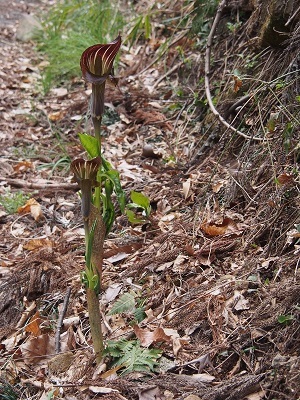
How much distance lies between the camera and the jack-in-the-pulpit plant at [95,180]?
5.09ft

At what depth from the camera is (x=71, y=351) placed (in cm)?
201

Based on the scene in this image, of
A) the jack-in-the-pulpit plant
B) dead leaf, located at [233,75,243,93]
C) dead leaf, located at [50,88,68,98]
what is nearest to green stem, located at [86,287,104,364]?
the jack-in-the-pulpit plant

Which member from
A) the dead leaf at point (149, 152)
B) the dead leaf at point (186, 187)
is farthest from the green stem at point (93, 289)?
the dead leaf at point (149, 152)

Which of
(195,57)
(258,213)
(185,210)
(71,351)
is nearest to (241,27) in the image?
(195,57)

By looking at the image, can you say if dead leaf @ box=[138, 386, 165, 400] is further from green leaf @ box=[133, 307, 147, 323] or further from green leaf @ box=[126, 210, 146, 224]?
green leaf @ box=[126, 210, 146, 224]

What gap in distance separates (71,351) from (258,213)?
906 millimetres

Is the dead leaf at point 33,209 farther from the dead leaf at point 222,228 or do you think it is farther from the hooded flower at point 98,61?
the hooded flower at point 98,61

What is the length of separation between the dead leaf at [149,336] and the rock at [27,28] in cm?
447

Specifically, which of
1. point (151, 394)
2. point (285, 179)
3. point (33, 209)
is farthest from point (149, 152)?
point (151, 394)

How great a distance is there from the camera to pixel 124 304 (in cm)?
209

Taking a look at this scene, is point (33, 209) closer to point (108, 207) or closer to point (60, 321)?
point (60, 321)

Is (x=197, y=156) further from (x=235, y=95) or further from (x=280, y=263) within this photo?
(x=280, y=263)

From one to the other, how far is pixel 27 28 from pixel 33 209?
3.39m

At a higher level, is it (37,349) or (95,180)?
(95,180)
